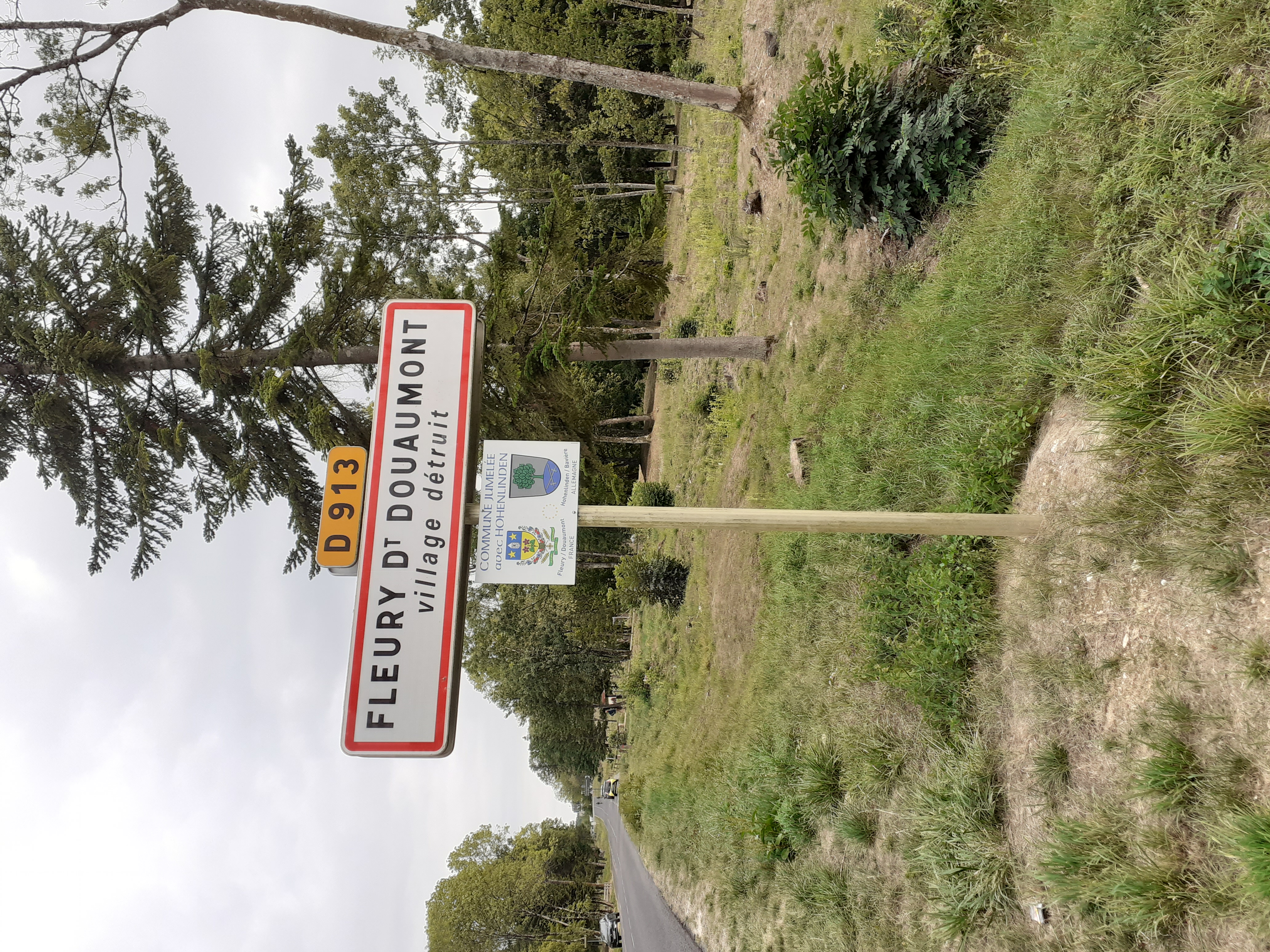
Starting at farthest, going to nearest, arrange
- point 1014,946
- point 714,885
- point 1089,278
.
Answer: point 714,885, point 1089,278, point 1014,946

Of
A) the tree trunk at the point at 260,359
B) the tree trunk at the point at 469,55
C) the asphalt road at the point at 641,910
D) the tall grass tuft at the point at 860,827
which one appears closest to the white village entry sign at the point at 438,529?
the tall grass tuft at the point at 860,827

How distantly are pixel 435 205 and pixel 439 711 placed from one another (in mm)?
19553

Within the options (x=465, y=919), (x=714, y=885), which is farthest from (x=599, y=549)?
(x=465, y=919)

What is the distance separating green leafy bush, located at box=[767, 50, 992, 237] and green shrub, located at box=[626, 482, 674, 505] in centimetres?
809

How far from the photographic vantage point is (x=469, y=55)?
9.19 m

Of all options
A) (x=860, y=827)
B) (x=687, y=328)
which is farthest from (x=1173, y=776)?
(x=687, y=328)

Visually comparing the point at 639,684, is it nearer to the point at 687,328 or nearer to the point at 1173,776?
the point at 687,328

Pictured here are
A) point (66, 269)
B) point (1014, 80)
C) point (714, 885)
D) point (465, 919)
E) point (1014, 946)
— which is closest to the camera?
point (1014, 946)

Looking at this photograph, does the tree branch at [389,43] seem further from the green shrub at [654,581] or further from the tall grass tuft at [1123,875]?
the green shrub at [654,581]

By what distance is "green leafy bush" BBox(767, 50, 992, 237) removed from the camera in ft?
22.1

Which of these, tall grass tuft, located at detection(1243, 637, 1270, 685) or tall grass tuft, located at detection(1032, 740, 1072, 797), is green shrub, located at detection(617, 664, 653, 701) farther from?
tall grass tuft, located at detection(1243, 637, 1270, 685)

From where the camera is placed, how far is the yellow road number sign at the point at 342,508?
14.2 feet

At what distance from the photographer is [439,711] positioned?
13.8 ft

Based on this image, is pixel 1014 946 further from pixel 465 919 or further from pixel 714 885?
pixel 465 919
